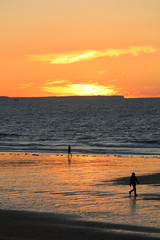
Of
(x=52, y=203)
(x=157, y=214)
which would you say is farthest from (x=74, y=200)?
(x=157, y=214)

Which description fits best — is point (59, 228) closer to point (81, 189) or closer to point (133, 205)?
point (133, 205)

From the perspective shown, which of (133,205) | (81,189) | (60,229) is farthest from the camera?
(81,189)

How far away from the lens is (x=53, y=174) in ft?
102

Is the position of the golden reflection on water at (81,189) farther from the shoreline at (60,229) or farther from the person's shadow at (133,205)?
the shoreline at (60,229)

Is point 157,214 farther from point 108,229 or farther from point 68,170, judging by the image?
point 68,170

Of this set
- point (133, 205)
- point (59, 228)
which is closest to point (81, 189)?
point (133, 205)

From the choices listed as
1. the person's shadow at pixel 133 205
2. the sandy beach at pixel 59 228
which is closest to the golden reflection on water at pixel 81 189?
the person's shadow at pixel 133 205

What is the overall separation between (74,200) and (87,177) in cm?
798

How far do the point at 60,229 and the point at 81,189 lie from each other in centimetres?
806

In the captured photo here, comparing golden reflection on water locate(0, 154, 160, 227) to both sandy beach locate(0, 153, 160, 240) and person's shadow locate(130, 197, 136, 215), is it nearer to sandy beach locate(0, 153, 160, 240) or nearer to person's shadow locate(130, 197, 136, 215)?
person's shadow locate(130, 197, 136, 215)

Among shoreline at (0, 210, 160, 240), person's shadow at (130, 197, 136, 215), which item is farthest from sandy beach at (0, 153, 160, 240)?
person's shadow at (130, 197, 136, 215)

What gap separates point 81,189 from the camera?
80.8ft

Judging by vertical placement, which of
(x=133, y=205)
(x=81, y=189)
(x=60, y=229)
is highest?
(x=81, y=189)

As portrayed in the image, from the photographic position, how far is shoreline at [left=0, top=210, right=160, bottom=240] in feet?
51.1
